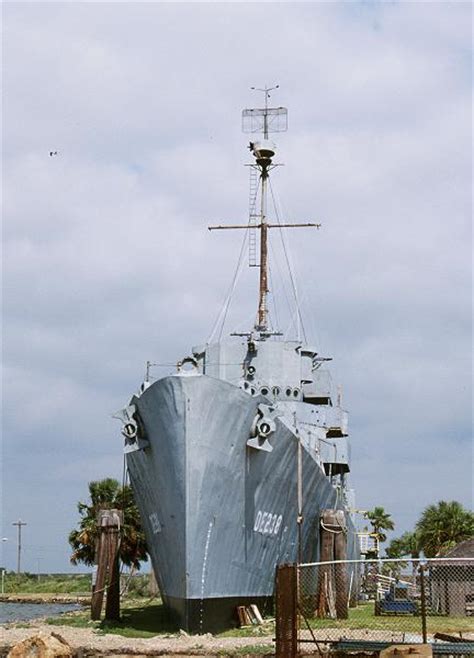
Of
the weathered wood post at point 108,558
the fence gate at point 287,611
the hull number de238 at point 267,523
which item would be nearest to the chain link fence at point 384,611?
the hull number de238 at point 267,523

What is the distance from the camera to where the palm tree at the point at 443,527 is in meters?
37.2

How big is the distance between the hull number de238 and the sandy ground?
2.33m

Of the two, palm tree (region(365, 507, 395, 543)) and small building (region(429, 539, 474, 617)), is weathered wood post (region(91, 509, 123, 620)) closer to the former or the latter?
small building (region(429, 539, 474, 617))

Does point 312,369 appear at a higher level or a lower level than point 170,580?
higher

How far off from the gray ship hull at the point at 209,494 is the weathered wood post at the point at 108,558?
4.15ft

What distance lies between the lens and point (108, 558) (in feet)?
64.6

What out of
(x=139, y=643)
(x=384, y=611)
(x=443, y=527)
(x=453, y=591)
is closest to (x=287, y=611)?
(x=139, y=643)

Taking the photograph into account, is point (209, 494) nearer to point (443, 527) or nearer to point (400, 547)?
point (443, 527)

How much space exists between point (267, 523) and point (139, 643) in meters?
3.77

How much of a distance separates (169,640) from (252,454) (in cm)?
381

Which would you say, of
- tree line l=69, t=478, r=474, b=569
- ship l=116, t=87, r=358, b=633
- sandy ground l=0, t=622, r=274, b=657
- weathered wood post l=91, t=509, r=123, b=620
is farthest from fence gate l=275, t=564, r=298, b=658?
tree line l=69, t=478, r=474, b=569

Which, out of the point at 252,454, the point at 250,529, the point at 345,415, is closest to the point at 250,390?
the point at 252,454

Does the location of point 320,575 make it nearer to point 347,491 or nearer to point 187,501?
point 187,501

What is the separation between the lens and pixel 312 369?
82.5ft
